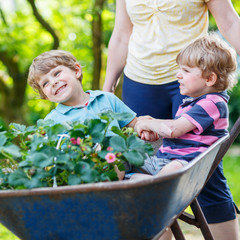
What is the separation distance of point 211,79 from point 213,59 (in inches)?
3.4

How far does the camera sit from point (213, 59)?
5.96ft

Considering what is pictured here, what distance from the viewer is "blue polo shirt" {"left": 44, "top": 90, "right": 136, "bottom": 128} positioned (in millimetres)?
1899

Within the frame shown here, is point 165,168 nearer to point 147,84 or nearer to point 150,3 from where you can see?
point 147,84

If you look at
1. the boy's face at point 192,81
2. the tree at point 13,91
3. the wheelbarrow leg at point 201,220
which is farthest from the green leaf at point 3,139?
the tree at point 13,91

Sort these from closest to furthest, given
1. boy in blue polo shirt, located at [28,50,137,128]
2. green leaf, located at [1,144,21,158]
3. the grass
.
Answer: green leaf, located at [1,144,21,158], boy in blue polo shirt, located at [28,50,137,128], the grass

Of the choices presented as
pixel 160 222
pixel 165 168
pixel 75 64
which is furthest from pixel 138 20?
pixel 160 222

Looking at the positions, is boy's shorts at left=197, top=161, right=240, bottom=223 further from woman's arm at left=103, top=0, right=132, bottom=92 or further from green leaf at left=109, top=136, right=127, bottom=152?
green leaf at left=109, top=136, right=127, bottom=152

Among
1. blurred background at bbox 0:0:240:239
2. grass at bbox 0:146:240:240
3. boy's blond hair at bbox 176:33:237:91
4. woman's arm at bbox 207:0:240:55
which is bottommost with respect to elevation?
grass at bbox 0:146:240:240

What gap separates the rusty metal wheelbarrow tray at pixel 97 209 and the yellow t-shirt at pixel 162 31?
87 cm

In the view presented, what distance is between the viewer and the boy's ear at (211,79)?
184cm

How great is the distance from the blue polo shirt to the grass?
2155 millimetres

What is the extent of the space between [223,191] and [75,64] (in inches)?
38.0

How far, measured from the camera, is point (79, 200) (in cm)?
124

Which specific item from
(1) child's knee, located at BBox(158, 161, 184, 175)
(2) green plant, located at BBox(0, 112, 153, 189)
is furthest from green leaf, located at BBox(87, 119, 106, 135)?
(1) child's knee, located at BBox(158, 161, 184, 175)
